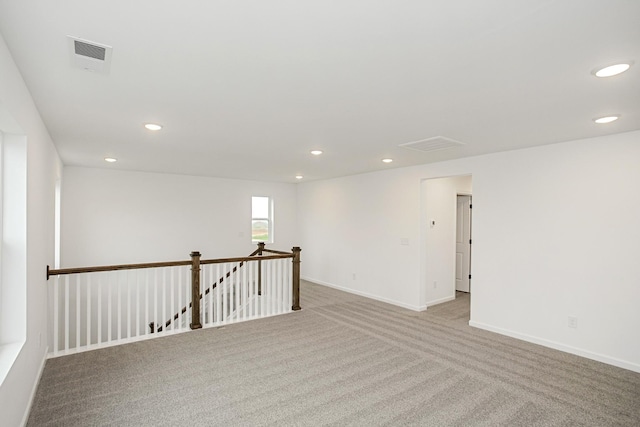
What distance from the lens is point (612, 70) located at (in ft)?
6.52

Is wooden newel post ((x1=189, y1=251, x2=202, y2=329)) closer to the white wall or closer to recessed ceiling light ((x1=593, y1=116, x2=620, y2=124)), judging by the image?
the white wall

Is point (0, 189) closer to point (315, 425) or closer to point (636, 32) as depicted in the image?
point (315, 425)

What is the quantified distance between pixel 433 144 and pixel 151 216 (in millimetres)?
5504

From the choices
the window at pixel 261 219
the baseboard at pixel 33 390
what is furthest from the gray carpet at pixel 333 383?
the window at pixel 261 219

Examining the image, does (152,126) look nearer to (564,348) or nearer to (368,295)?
(368,295)

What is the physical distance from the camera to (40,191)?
3.00m

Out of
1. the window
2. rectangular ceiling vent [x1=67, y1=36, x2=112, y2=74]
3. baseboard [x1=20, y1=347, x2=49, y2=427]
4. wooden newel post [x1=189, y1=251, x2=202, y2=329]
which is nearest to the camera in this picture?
rectangular ceiling vent [x1=67, y1=36, x2=112, y2=74]

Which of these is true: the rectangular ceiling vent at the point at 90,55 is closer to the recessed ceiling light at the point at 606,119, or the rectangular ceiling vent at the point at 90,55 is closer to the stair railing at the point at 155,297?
the stair railing at the point at 155,297

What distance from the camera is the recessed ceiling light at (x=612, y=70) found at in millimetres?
1925

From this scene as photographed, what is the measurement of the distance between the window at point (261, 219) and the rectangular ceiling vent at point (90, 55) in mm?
6032

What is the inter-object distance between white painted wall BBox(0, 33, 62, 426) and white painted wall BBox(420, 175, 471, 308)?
16.0 feet

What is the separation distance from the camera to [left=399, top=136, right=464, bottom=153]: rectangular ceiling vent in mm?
3709

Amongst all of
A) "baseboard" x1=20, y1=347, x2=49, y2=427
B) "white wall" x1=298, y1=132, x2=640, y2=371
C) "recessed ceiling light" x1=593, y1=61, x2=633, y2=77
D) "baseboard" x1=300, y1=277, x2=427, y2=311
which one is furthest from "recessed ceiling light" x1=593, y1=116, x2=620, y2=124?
"baseboard" x1=20, y1=347, x2=49, y2=427

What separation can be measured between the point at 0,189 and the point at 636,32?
3770mm
